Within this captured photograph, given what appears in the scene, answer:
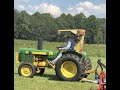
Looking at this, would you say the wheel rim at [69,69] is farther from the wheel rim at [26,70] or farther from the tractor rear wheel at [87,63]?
the wheel rim at [26,70]

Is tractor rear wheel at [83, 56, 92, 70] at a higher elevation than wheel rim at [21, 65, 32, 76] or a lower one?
higher

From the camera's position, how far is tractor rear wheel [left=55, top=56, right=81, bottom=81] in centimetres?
348

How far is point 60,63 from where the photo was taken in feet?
11.6

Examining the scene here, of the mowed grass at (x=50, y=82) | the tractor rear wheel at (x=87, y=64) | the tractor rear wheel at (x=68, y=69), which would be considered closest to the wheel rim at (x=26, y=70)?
the mowed grass at (x=50, y=82)

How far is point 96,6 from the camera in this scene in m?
1.27

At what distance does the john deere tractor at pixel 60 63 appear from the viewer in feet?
11.4

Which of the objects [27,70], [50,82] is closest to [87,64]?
[50,82]

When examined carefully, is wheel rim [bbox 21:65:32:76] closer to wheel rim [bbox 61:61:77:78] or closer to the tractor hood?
the tractor hood

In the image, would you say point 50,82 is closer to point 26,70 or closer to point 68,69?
point 68,69

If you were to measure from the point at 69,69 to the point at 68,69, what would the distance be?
0.01 metres

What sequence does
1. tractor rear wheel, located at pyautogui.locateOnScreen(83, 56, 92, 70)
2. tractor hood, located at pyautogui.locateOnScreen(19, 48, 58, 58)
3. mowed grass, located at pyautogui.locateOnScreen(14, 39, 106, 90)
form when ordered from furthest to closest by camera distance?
tractor hood, located at pyautogui.locateOnScreen(19, 48, 58, 58) → tractor rear wheel, located at pyautogui.locateOnScreen(83, 56, 92, 70) → mowed grass, located at pyautogui.locateOnScreen(14, 39, 106, 90)

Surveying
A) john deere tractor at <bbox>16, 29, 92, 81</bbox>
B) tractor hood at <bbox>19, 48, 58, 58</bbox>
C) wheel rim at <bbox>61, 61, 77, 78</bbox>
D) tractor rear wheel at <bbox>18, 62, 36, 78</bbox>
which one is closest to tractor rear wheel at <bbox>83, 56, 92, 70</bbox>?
john deere tractor at <bbox>16, 29, 92, 81</bbox>
